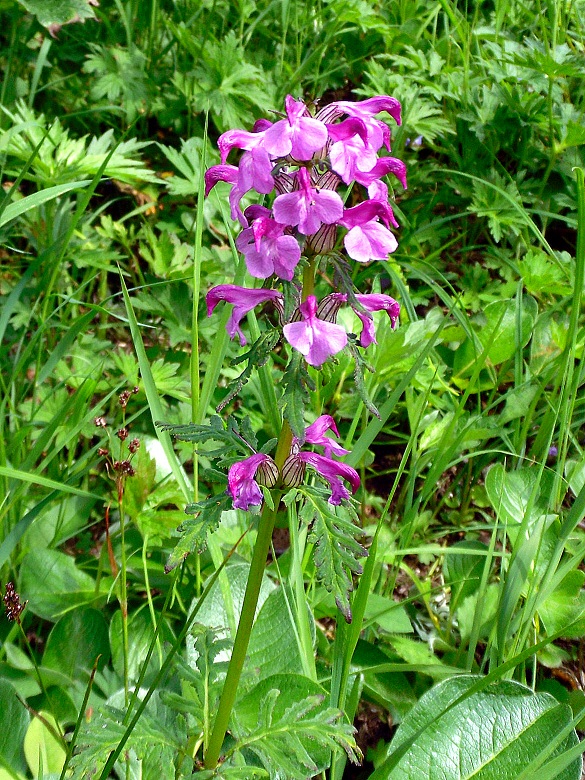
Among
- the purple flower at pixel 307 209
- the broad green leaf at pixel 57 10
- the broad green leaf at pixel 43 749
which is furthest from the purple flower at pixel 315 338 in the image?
the broad green leaf at pixel 57 10

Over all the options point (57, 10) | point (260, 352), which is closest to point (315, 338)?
point (260, 352)

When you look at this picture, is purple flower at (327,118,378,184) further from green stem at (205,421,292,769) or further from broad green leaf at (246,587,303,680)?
broad green leaf at (246,587,303,680)

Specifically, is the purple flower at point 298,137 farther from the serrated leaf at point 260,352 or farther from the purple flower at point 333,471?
the purple flower at point 333,471

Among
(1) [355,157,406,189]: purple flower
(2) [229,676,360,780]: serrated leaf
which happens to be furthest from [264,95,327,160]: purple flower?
(2) [229,676,360,780]: serrated leaf

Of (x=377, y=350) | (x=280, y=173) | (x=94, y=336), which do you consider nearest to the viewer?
(x=280, y=173)

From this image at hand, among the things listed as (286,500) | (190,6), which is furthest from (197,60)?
(286,500)

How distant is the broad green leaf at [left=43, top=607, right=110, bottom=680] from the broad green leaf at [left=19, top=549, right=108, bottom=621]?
3 centimetres

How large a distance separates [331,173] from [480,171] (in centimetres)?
189

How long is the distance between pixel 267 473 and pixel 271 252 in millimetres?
333

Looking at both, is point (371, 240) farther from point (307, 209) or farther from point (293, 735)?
point (293, 735)

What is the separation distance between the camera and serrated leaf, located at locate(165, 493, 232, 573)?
963 mm

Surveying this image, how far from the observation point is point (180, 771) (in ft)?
3.78

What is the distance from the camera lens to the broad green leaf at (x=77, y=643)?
5.07 feet

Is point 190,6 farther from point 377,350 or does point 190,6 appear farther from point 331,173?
point 331,173
